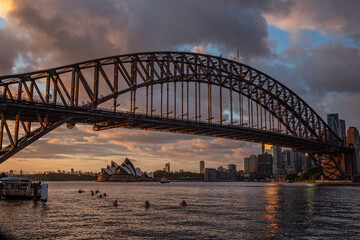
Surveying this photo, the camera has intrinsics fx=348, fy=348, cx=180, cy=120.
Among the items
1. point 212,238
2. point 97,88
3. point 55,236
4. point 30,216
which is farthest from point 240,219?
point 97,88

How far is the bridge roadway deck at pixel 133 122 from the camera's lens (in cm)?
5022

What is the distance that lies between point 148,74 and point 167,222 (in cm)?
4767

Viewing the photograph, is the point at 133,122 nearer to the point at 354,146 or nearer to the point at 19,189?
the point at 19,189

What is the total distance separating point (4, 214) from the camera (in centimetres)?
3459

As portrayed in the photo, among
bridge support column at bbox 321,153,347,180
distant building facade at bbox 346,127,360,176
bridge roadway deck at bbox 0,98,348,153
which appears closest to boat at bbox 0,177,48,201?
bridge roadway deck at bbox 0,98,348,153

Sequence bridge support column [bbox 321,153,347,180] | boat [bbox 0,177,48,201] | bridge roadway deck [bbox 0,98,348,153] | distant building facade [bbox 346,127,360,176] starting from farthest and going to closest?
bridge support column [bbox 321,153,347,180] < distant building facade [bbox 346,127,360,176] < boat [bbox 0,177,48,201] < bridge roadway deck [bbox 0,98,348,153]

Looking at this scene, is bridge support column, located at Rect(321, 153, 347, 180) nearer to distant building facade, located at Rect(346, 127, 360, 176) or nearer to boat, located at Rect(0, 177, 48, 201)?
distant building facade, located at Rect(346, 127, 360, 176)

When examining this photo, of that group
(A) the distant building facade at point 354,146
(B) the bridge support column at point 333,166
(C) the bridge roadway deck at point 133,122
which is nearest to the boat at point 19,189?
(C) the bridge roadway deck at point 133,122

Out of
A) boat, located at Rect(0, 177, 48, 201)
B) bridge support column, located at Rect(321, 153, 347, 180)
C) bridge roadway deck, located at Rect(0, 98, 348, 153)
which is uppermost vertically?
bridge roadway deck, located at Rect(0, 98, 348, 153)

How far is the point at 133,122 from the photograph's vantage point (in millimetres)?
67250

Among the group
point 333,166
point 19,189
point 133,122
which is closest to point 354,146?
point 333,166

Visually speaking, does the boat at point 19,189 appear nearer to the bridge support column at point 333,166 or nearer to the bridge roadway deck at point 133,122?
the bridge roadway deck at point 133,122

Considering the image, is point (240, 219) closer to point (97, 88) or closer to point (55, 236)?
point (55, 236)

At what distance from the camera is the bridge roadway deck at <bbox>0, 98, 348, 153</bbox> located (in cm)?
5022
